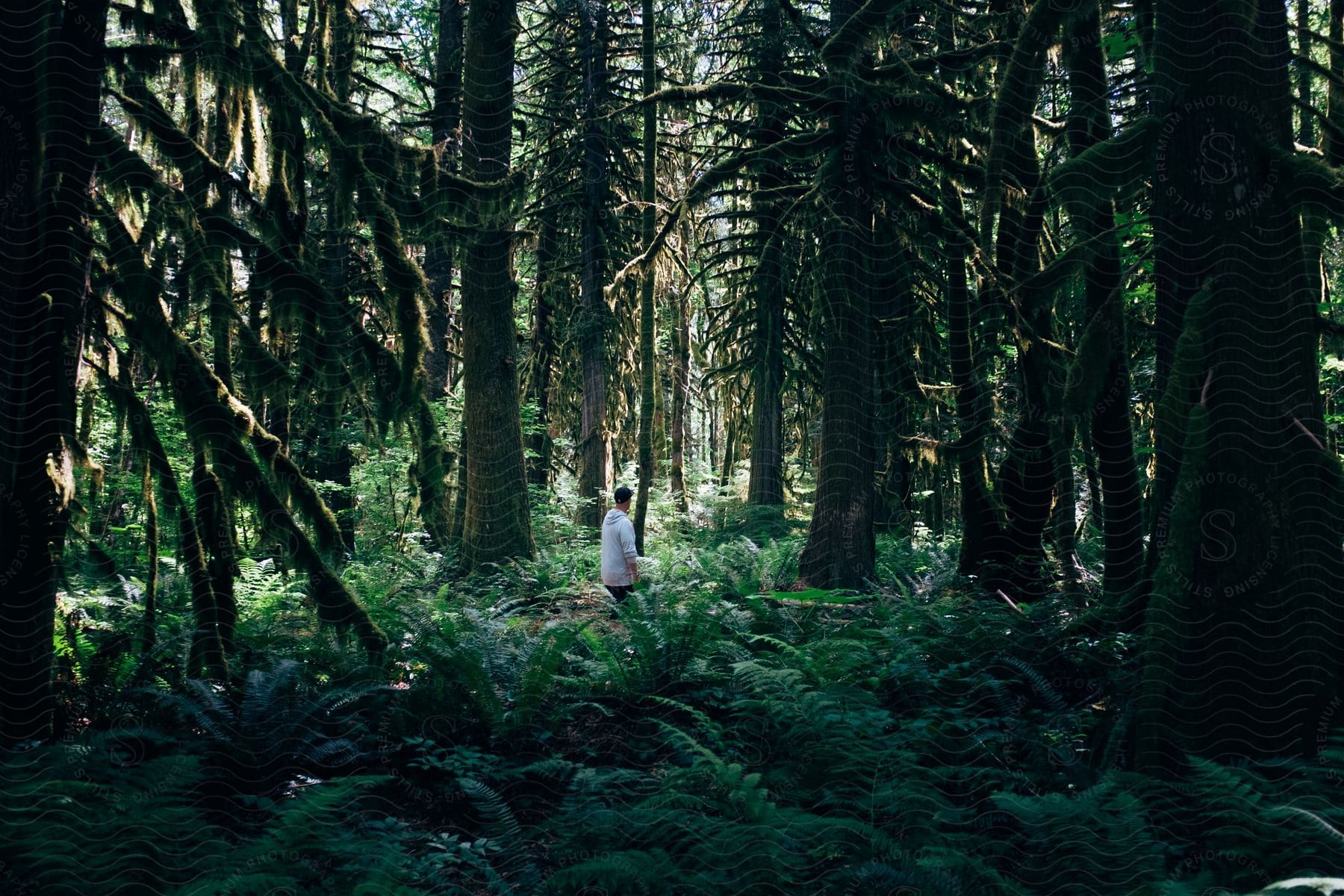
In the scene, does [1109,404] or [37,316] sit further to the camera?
[1109,404]

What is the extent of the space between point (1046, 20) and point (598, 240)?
32.2ft

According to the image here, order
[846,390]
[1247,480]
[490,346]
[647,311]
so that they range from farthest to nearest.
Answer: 1. [490,346]
2. [647,311]
3. [846,390]
4. [1247,480]

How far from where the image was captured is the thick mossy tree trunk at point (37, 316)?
4.39 metres

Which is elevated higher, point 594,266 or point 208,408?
point 594,266

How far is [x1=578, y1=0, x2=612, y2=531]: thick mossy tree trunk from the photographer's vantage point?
47.3ft

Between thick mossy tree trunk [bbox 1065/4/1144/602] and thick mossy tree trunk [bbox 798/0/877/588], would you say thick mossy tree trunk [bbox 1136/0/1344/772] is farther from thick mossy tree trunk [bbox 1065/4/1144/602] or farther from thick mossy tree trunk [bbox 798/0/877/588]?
thick mossy tree trunk [bbox 798/0/877/588]

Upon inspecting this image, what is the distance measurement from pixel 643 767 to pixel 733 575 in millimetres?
4416

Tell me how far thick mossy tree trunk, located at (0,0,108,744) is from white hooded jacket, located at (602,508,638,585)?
4.95 metres

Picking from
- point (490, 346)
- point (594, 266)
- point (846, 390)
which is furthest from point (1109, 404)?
point (594, 266)

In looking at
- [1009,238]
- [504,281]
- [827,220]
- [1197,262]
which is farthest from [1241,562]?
[504,281]

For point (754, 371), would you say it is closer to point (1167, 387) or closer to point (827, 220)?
point (827, 220)

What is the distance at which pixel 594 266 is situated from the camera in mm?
15305

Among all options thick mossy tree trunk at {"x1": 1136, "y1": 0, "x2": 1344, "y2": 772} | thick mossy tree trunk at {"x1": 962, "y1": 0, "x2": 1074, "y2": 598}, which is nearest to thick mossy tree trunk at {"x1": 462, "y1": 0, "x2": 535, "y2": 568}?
thick mossy tree trunk at {"x1": 962, "y1": 0, "x2": 1074, "y2": 598}

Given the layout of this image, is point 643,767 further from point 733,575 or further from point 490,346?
point 490,346
